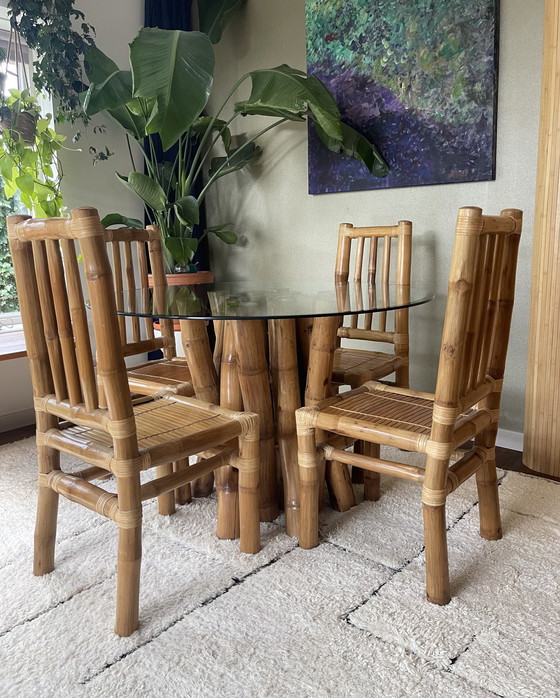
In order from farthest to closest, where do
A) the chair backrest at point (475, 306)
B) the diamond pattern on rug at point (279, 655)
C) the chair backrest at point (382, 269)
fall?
the chair backrest at point (382, 269) → the chair backrest at point (475, 306) → the diamond pattern on rug at point (279, 655)

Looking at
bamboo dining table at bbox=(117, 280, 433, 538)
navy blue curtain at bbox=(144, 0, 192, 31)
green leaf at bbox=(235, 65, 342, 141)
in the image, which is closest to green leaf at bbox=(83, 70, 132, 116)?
green leaf at bbox=(235, 65, 342, 141)

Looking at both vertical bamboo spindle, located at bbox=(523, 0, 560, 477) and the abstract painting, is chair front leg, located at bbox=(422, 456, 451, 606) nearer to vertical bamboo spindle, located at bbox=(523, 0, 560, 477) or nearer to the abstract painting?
vertical bamboo spindle, located at bbox=(523, 0, 560, 477)

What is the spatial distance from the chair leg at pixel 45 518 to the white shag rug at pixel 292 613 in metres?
0.04

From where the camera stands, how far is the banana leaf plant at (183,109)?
2.46 m

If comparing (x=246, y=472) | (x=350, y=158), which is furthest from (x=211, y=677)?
(x=350, y=158)

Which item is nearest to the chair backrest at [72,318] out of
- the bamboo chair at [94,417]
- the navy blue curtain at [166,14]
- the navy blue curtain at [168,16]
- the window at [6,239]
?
the bamboo chair at [94,417]

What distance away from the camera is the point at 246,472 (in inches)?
68.1

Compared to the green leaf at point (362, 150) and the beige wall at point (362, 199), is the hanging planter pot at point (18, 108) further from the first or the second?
the green leaf at point (362, 150)

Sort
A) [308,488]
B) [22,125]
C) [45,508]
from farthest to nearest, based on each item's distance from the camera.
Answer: [22,125], [308,488], [45,508]

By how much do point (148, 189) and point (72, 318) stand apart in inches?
73.6

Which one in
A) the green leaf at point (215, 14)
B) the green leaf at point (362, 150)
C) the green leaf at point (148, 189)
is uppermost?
the green leaf at point (215, 14)

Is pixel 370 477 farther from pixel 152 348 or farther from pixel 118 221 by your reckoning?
pixel 118 221

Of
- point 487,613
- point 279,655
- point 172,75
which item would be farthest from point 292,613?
point 172,75

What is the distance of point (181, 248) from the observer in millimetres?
3209
